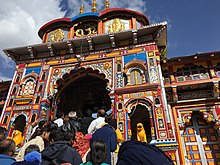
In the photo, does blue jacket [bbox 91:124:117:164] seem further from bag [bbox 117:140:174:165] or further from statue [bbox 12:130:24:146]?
statue [bbox 12:130:24:146]

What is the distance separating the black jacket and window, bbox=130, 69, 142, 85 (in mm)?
5801

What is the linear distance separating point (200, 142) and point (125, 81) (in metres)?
4.01

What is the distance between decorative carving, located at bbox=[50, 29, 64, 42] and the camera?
34.8ft

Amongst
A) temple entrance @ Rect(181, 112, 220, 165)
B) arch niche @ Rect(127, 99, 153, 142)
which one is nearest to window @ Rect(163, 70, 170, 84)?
arch niche @ Rect(127, 99, 153, 142)

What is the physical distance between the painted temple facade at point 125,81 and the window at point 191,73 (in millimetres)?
43

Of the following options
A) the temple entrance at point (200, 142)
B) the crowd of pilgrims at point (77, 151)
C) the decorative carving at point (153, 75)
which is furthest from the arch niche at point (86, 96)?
the crowd of pilgrims at point (77, 151)

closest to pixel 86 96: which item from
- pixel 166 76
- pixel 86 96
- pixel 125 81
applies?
pixel 86 96

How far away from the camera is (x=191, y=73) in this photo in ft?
27.8

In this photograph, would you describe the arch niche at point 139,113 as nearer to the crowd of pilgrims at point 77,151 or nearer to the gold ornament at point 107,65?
the gold ornament at point 107,65

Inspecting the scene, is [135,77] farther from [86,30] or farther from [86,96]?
[86,30]

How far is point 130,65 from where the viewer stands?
28.4 feet

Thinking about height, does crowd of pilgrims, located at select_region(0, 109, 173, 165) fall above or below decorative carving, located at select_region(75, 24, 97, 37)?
below

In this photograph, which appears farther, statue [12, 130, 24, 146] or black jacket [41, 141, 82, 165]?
statue [12, 130, 24, 146]

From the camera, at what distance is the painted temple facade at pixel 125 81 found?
7.45m
